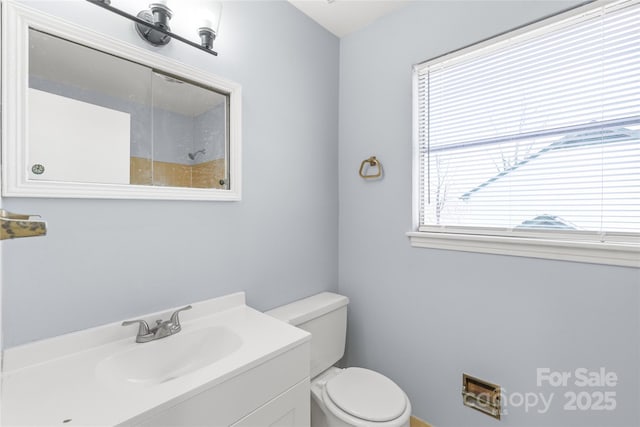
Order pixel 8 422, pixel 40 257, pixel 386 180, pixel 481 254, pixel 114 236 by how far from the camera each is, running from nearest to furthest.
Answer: pixel 8 422, pixel 40 257, pixel 114 236, pixel 481 254, pixel 386 180

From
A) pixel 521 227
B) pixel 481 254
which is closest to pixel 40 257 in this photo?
pixel 481 254

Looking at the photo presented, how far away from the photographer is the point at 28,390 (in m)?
0.73

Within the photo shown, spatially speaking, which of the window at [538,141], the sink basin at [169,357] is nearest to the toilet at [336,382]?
the sink basin at [169,357]

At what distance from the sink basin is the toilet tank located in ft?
1.09

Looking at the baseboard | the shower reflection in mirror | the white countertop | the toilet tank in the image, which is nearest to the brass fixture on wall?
the white countertop

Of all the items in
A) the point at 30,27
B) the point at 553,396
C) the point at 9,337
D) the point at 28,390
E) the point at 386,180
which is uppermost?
the point at 30,27

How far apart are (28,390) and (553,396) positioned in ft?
5.91

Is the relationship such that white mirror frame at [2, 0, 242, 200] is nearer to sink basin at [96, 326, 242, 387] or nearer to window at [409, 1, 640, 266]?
sink basin at [96, 326, 242, 387]

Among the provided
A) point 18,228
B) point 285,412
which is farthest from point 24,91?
point 285,412

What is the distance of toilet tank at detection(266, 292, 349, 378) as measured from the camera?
55.9 inches

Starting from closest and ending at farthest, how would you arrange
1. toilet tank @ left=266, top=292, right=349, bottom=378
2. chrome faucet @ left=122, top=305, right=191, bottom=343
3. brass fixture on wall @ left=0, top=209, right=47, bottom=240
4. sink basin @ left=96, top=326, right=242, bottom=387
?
brass fixture on wall @ left=0, top=209, right=47, bottom=240 < sink basin @ left=96, top=326, right=242, bottom=387 < chrome faucet @ left=122, top=305, right=191, bottom=343 < toilet tank @ left=266, top=292, right=349, bottom=378

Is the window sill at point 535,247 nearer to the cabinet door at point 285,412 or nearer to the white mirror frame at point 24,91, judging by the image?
the cabinet door at point 285,412

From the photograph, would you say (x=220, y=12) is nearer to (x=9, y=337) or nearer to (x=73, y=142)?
(x=73, y=142)

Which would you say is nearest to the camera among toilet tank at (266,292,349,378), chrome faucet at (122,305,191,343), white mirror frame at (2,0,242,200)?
white mirror frame at (2,0,242,200)
